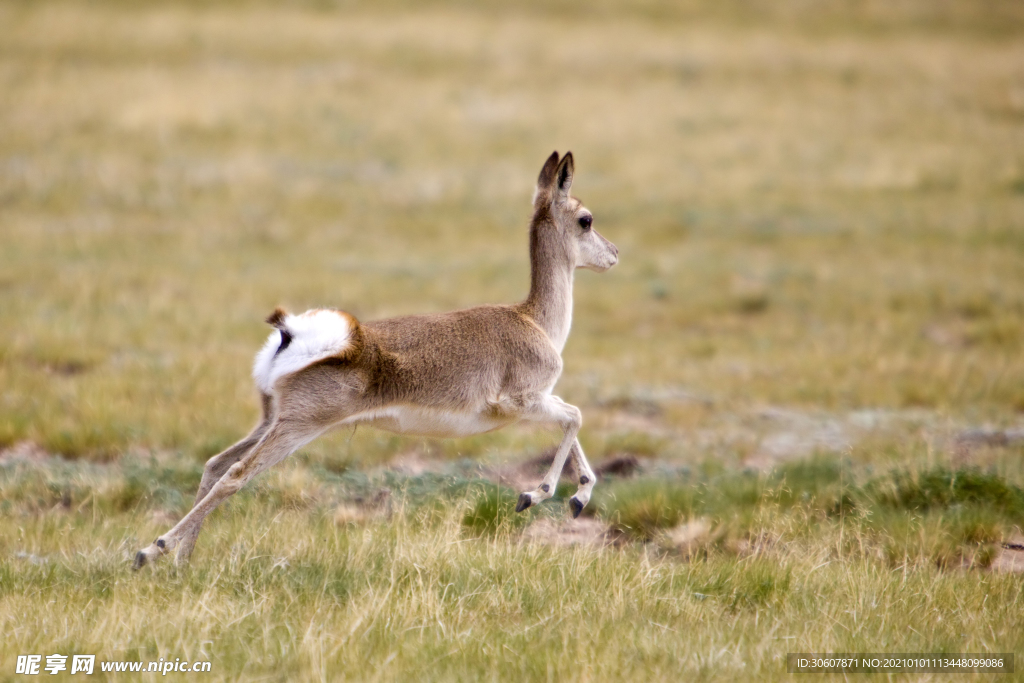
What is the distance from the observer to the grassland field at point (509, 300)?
191 inches

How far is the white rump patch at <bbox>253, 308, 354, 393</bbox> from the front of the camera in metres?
5.23

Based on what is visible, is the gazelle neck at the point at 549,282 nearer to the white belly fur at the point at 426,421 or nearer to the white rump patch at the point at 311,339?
the white belly fur at the point at 426,421

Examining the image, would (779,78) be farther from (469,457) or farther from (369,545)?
(369,545)

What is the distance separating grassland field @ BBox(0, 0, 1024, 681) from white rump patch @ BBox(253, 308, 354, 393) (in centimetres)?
108

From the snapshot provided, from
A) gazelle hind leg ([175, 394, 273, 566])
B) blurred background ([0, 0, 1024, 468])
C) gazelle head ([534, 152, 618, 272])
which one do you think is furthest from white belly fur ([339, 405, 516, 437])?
blurred background ([0, 0, 1024, 468])

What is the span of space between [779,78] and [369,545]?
33498mm

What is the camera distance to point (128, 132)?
83.5 feet

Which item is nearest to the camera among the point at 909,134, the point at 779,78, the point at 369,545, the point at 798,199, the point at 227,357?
the point at 369,545

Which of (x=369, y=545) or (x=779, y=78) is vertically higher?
(x=779, y=78)

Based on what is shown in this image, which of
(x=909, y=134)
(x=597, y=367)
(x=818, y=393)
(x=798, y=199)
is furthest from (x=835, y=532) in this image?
(x=909, y=134)

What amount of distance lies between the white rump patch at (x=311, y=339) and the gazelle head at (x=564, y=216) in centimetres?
189

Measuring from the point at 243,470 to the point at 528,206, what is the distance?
18.2 metres

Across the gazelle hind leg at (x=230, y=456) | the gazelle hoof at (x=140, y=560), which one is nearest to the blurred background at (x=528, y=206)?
the gazelle hind leg at (x=230, y=456)

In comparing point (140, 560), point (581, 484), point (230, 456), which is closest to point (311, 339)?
point (230, 456)
